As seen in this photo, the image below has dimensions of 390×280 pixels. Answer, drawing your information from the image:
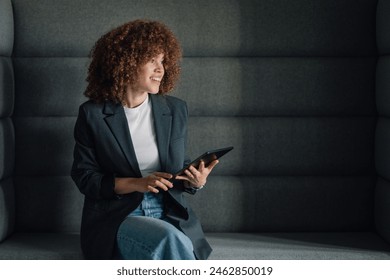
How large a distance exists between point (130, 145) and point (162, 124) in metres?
0.14

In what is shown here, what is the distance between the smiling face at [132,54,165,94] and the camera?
2322 mm

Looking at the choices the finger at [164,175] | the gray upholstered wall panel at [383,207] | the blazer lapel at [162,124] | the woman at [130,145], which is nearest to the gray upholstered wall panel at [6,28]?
the woman at [130,145]

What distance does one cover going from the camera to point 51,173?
2.70 meters

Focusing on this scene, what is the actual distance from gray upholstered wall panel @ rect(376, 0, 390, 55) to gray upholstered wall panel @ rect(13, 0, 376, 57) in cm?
7

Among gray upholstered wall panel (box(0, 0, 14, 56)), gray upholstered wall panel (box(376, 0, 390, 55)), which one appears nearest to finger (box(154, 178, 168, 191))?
gray upholstered wall panel (box(0, 0, 14, 56))

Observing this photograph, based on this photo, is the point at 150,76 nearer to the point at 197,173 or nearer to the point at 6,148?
the point at 197,173

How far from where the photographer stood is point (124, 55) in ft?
7.61

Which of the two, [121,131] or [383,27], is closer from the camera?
[121,131]

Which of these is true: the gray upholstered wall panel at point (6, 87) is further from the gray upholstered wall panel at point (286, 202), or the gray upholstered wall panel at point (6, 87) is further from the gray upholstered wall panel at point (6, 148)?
the gray upholstered wall panel at point (286, 202)

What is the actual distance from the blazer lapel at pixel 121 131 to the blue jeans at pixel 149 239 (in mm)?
133

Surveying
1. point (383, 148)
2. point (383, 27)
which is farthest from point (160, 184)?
A: point (383, 27)

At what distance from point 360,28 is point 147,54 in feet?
3.10

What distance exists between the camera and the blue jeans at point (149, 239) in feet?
6.72
